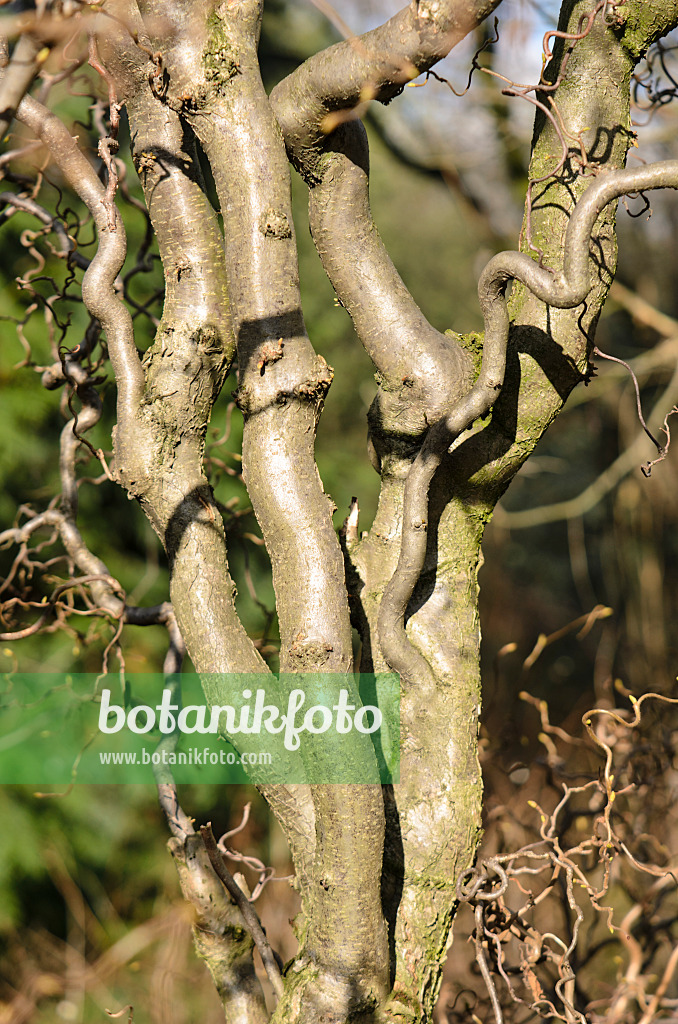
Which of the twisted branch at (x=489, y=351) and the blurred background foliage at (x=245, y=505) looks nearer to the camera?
the twisted branch at (x=489, y=351)

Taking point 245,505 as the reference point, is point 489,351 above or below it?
below

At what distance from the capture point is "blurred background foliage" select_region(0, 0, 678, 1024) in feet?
9.64

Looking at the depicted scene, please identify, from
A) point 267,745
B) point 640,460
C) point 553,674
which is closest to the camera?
point 267,745

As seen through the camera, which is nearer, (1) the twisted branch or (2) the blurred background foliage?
(1) the twisted branch

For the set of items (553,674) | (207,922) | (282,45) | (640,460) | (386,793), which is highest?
(282,45)

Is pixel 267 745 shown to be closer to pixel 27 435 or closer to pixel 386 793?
pixel 386 793

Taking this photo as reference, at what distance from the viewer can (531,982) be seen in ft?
4.42

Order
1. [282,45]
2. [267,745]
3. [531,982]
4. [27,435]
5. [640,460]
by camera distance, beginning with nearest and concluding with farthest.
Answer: [267,745], [531,982], [27,435], [282,45], [640,460]

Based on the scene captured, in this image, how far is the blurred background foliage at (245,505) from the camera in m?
2.94

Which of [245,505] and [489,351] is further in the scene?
[245,505]

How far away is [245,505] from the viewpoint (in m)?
3.55

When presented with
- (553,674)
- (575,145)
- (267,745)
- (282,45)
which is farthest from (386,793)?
(553,674)

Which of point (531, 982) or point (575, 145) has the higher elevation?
point (575, 145)

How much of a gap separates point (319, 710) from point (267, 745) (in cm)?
14
